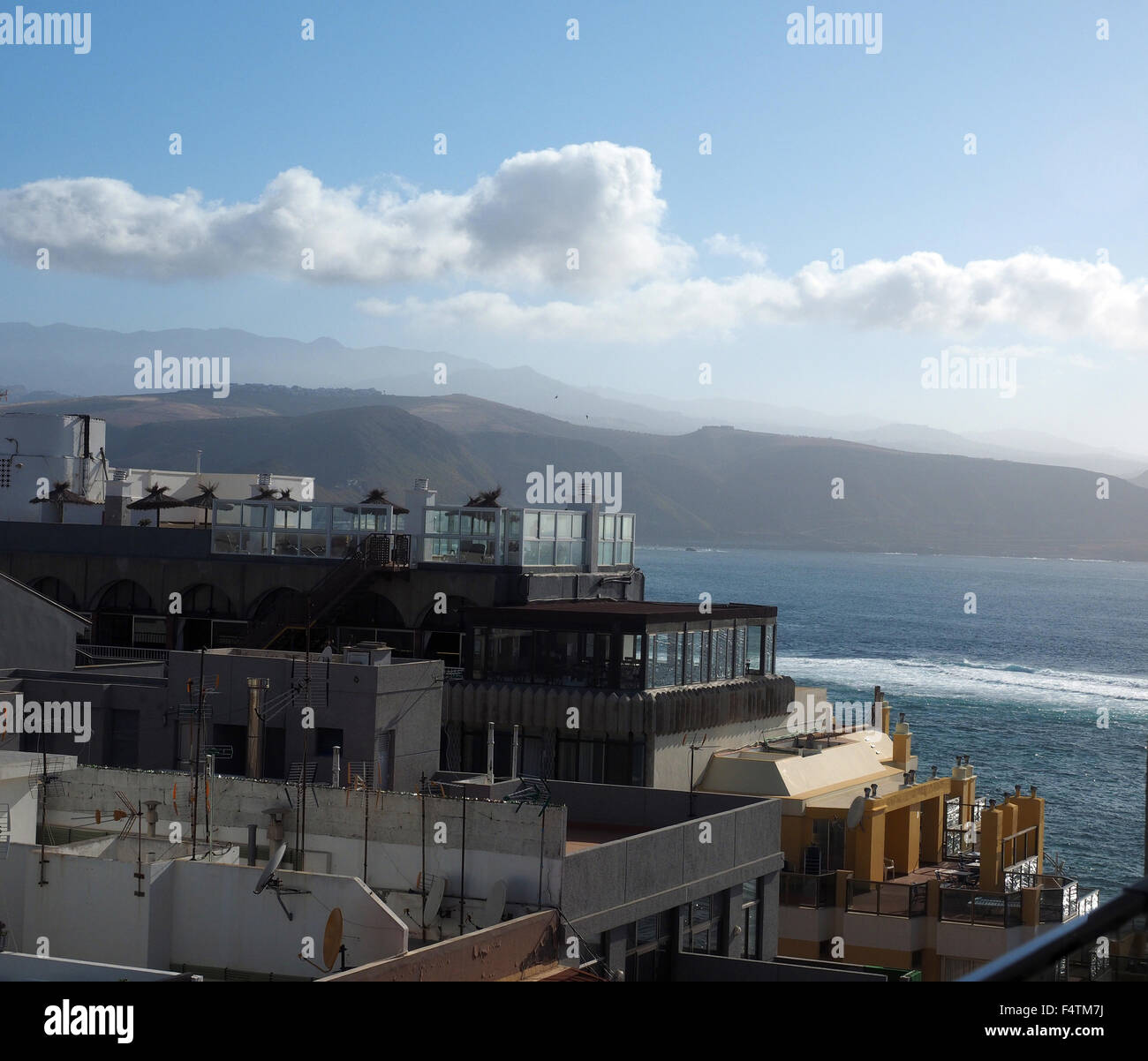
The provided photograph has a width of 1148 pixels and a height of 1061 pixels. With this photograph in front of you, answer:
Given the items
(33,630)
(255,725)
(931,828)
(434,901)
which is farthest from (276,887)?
(931,828)

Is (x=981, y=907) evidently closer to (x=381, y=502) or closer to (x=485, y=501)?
(x=485, y=501)

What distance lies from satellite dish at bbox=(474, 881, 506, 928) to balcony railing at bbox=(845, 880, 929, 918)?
646 inches

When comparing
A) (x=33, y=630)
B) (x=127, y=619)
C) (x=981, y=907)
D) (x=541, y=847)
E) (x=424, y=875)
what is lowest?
(x=981, y=907)

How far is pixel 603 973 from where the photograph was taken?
27516mm

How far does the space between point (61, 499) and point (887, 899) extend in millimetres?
46869

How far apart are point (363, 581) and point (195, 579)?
845 cm

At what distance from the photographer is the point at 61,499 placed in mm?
71688

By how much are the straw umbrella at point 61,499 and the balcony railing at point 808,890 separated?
143 feet

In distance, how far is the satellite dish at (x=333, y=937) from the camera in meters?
24.3

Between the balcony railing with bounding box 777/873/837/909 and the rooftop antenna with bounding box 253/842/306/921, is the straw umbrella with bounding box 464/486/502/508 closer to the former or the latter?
the balcony railing with bounding box 777/873/837/909

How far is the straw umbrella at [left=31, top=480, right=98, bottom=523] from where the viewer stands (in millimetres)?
71312
